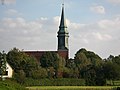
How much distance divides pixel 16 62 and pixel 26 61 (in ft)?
9.59

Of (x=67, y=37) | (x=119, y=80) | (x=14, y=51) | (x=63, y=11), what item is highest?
(x=63, y=11)

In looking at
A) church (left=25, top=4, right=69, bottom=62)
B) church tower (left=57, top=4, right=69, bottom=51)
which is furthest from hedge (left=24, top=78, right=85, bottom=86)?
church tower (left=57, top=4, right=69, bottom=51)

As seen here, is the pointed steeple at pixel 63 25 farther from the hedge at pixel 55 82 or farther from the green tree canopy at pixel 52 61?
the hedge at pixel 55 82

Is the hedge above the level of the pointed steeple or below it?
below

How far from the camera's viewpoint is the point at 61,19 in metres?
160

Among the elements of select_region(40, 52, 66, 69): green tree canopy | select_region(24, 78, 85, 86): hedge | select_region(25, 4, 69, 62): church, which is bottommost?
select_region(24, 78, 85, 86): hedge

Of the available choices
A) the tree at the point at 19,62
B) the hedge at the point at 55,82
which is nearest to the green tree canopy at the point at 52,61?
the tree at the point at 19,62

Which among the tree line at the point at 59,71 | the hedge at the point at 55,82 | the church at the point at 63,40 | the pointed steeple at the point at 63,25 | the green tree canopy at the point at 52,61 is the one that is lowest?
the hedge at the point at 55,82

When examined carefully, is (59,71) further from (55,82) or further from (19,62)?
(55,82)

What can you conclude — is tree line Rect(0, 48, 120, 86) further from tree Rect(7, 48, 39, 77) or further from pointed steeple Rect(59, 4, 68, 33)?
pointed steeple Rect(59, 4, 68, 33)

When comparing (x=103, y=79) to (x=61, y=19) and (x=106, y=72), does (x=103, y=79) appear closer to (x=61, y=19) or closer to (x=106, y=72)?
(x=106, y=72)

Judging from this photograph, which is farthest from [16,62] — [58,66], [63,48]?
[63,48]

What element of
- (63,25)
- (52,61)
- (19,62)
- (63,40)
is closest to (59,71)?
(19,62)

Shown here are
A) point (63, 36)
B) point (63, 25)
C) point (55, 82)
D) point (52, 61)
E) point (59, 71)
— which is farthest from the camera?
point (63, 25)
